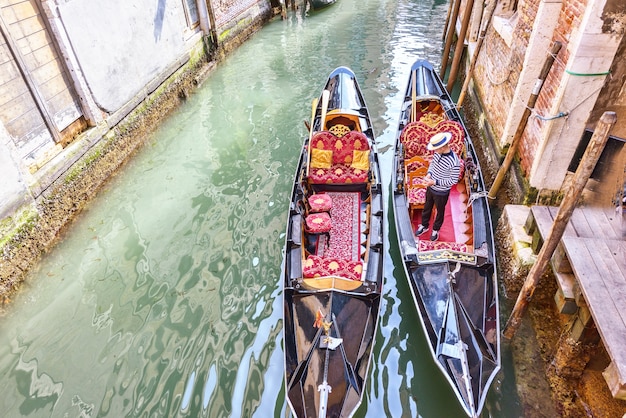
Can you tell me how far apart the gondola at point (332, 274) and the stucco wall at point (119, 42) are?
304cm

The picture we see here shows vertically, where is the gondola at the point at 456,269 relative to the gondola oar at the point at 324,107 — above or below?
below

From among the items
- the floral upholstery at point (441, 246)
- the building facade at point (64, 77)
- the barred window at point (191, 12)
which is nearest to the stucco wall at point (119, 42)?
the building facade at point (64, 77)

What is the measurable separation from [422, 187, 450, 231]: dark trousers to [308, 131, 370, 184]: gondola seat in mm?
1012

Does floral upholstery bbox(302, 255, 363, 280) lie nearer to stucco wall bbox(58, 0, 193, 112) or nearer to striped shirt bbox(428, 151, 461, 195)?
striped shirt bbox(428, 151, 461, 195)

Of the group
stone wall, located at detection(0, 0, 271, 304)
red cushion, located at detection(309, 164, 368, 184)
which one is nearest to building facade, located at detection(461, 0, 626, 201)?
red cushion, located at detection(309, 164, 368, 184)

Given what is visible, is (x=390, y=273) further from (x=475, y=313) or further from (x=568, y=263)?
(x=568, y=263)

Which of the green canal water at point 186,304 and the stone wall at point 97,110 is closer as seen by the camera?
the green canal water at point 186,304

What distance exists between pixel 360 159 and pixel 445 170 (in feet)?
4.54

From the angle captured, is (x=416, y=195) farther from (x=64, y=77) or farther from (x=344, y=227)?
(x=64, y=77)

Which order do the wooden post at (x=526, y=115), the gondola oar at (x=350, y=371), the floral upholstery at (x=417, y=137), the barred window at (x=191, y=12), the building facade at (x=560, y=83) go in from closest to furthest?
the gondola oar at (x=350, y=371)
the building facade at (x=560, y=83)
the wooden post at (x=526, y=115)
the floral upholstery at (x=417, y=137)
the barred window at (x=191, y=12)

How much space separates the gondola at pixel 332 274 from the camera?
2.61 metres

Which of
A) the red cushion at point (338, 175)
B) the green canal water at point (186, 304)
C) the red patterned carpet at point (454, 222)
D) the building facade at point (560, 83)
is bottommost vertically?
the green canal water at point (186, 304)

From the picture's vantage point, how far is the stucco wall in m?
5.06

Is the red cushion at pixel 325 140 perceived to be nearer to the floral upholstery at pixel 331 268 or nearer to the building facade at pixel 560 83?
the floral upholstery at pixel 331 268
